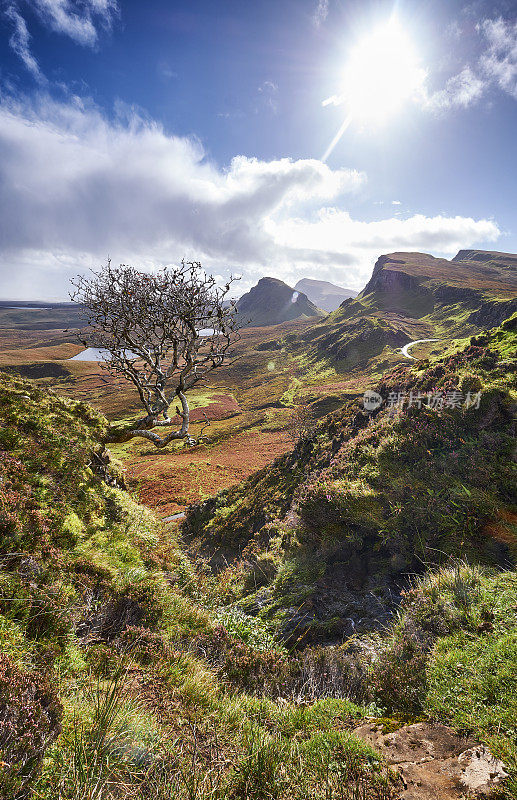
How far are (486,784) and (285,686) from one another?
3100 mm

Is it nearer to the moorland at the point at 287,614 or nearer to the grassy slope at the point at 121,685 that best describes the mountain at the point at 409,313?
the moorland at the point at 287,614

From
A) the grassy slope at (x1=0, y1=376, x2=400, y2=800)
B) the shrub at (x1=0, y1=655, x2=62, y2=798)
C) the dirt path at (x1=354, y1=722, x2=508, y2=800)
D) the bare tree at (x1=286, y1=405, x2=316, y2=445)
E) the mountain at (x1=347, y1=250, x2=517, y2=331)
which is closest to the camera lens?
the shrub at (x1=0, y1=655, x2=62, y2=798)

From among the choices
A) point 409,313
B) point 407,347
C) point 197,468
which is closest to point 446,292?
point 409,313

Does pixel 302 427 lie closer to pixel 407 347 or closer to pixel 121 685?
pixel 121 685

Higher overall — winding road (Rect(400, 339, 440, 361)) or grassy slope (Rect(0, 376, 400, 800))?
winding road (Rect(400, 339, 440, 361))

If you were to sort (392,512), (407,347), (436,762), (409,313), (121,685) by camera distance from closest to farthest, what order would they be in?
(436,762) < (121,685) < (392,512) < (407,347) < (409,313)

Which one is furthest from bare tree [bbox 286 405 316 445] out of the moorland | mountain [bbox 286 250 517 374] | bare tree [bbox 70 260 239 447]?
mountain [bbox 286 250 517 374]

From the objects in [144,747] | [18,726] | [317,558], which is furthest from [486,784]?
[317,558]

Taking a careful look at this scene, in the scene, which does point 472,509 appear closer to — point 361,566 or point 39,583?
point 361,566

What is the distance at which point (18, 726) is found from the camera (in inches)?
116

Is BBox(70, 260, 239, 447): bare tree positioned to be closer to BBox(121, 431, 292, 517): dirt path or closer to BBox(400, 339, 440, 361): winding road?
BBox(121, 431, 292, 517): dirt path

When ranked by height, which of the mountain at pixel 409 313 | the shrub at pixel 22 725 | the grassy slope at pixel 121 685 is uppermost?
the mountain at pixel 409 313

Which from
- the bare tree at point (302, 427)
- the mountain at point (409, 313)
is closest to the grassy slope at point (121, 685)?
the bare tree at point (302, 427)

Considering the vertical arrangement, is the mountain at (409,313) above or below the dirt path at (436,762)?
above
